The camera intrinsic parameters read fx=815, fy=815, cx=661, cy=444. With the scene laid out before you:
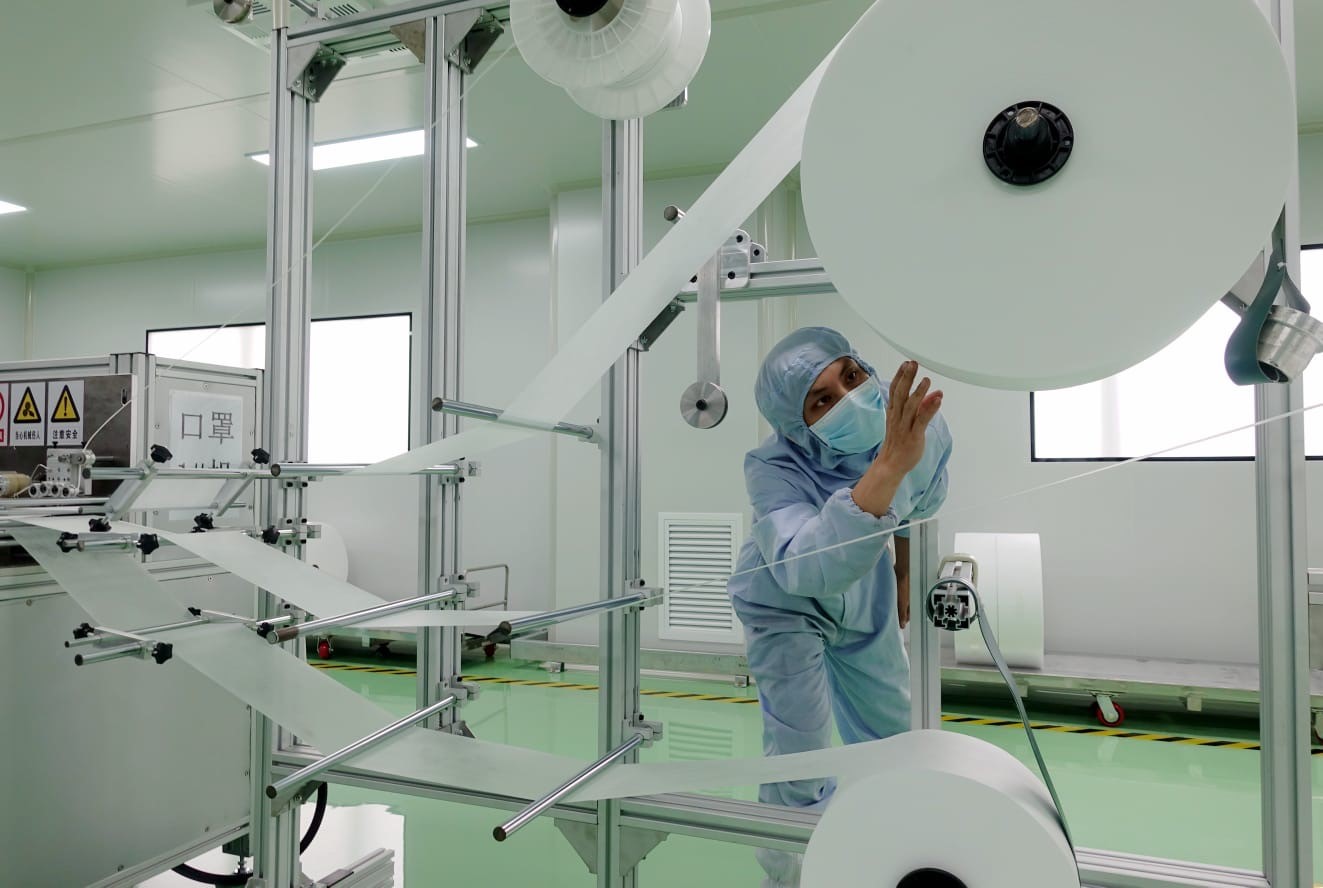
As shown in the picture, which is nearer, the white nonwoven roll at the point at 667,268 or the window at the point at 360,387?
the white nonwoven roll at the point at 667,268

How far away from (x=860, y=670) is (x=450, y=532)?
2.77 feet

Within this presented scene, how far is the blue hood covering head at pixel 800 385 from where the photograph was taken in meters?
1.44

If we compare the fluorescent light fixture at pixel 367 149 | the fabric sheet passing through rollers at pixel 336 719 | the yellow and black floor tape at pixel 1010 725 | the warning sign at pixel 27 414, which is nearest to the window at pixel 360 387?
the fluorescent light fixture at pixel 367 149

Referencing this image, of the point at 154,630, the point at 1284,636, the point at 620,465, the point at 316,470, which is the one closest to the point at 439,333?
the point at 316,470

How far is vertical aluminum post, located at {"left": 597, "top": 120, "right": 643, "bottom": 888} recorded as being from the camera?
145 centimetres

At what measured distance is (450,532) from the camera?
162cm

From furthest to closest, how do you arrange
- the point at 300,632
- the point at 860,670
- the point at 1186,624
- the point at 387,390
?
1. the point at 387,390
2. the point at 1186,624
3. the point at 860,670
4. the point at 300,632

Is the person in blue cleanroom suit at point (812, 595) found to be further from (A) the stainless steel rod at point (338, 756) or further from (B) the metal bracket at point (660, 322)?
(A) the stainless steel rod at point (338, 756)

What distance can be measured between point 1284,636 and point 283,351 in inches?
70.4

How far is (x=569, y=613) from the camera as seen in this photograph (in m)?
1.24

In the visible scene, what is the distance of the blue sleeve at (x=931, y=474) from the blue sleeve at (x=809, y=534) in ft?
0.57

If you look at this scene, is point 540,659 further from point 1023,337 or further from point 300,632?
point 1023,337

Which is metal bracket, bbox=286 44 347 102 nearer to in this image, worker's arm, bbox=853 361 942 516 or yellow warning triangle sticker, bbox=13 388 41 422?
yellow warning triangle sticker, bbox=13 388 41 422

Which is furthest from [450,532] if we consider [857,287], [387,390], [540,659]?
[387,390]
